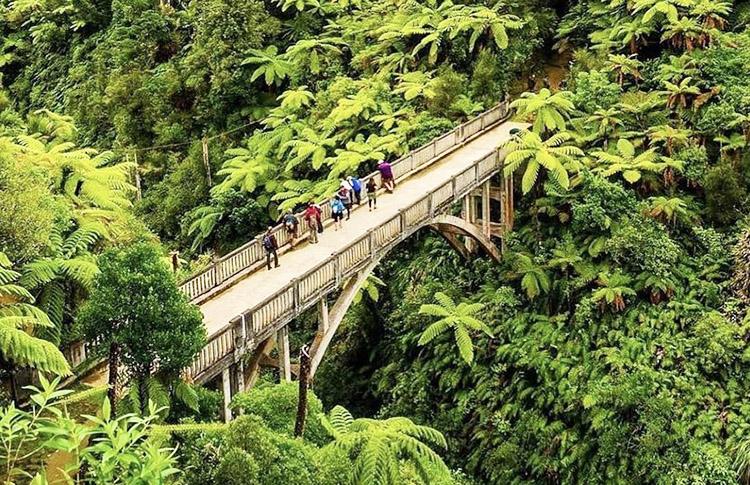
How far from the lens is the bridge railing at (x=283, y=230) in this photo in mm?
16766

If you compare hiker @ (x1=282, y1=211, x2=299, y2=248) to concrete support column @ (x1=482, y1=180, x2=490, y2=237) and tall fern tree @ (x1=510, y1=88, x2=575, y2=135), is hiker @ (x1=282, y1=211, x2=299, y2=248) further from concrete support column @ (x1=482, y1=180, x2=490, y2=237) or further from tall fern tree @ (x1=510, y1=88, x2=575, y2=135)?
tall fern tree @ (x1=510, y1=88, x2=575, y2=135)

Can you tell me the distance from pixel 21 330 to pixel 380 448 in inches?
195

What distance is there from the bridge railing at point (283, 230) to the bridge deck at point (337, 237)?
209 mm

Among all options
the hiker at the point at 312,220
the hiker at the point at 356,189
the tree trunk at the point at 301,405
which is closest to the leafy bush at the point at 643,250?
the hiker at the point at 356,189

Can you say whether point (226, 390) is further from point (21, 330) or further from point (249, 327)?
point (21, 330)

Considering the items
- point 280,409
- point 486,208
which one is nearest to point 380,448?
point 280,409

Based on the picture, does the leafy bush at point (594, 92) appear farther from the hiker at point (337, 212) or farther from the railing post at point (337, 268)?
the railing post at point (337, 268)

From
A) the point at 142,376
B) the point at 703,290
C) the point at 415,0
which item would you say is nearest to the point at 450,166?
the point at 703,290

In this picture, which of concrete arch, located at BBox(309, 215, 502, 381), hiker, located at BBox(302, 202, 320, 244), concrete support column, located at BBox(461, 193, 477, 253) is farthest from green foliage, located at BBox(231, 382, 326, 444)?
concrete support column, located at BBox(461, 193, 477, 253)

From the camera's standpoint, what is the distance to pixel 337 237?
19641 mm

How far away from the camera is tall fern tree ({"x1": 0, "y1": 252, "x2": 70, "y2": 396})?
37.3ft

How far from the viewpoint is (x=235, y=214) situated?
2986cm

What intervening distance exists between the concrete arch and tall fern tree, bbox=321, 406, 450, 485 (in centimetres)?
418

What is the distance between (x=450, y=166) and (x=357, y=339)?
518cm
